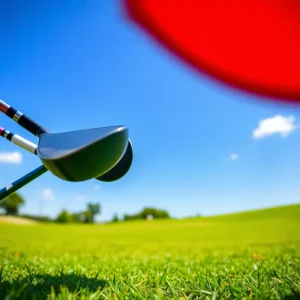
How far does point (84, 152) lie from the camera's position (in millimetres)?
1616

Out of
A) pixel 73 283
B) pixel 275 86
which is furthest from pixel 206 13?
pixel 73 283

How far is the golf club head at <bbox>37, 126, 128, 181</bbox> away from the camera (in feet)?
5.33

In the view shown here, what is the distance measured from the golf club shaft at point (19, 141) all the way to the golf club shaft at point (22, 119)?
12 centimetres

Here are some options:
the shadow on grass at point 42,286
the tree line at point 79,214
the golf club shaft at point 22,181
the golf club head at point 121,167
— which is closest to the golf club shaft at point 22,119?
the golf club shaft at point 22,181

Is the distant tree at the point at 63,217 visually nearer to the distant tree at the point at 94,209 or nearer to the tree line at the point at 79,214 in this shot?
the tree line at the point at 79,214

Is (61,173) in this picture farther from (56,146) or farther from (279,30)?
(279,30)

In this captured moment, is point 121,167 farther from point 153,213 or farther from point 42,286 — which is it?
point 153,213

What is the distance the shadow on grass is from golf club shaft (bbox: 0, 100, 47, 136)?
119cm

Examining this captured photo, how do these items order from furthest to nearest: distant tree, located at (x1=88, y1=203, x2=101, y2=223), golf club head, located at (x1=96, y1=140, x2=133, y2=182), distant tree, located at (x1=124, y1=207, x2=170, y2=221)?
distant tree, located at (x1=88, y1=203, x2=101, y2=223)
distant tree, located at (x1=124, y1=207, x2=170, y2=221)
golf club head, located at (x1=96, y1=140, x2=133, y2=182)

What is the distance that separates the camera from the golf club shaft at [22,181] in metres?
2.04

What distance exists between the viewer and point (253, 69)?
10.7 ft

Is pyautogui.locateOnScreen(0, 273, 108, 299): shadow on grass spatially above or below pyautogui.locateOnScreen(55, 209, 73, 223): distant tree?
below

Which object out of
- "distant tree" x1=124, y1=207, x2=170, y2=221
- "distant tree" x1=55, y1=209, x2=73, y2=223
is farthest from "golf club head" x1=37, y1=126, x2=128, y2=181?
"distant tree" x1=55, y1=209, x2=73, y2=223

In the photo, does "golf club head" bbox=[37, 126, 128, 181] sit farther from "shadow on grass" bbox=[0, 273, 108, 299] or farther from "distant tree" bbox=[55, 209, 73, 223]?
"distant tree" bbox=[55, 209, 73, 223]
